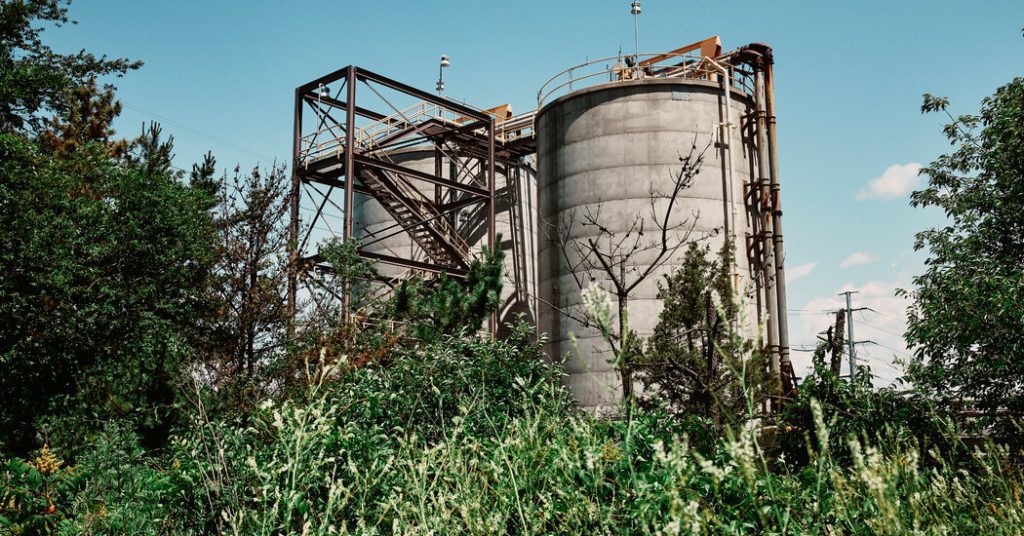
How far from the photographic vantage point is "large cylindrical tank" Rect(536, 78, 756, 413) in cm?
2288

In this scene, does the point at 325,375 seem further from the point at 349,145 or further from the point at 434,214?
the point at 434,214

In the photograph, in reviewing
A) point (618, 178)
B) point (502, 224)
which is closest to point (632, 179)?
point (618, 178)

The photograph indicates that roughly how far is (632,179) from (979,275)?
10245mm

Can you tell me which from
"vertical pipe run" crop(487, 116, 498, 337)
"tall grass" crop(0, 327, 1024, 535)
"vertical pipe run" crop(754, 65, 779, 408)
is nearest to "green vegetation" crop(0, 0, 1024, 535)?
"tall grass" crop(0, 327, 1024, 535)

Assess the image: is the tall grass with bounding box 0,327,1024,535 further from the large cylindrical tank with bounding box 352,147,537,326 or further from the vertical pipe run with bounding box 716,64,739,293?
the large cylindrical tank with bounding box 352,147,537,326

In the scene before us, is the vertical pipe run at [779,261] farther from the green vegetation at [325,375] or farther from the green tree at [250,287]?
A: the green tree at [250,287]

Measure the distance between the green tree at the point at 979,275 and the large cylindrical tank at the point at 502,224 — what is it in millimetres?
13410

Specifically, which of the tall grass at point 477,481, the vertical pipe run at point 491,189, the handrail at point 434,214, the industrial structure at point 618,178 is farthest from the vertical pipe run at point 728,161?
the tall grass at point 477,481

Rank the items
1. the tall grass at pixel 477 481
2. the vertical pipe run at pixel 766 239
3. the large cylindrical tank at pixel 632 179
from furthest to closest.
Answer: the vertical pipe run at pixel 766 239, the large cylindrical tank at pixel 632 179, the tall grass at pixel 477 481

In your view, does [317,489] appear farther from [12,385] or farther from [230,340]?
[12,385]

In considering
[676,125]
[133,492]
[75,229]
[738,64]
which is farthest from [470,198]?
[133,492]

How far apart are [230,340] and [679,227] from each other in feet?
41.5

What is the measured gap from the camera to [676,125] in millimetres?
23719

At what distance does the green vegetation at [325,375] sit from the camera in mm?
6320
